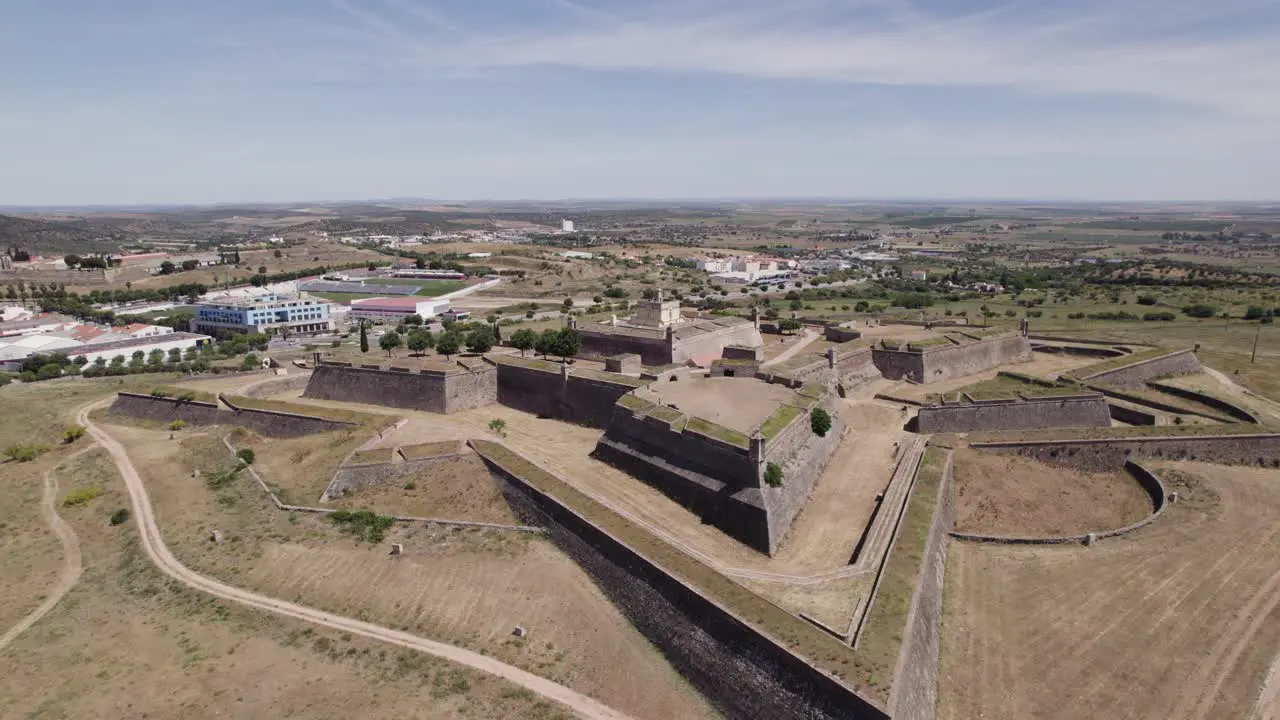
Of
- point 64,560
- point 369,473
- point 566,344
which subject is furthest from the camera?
point 566,344

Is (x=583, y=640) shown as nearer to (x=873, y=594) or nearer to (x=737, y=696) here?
(x=737, y=696)

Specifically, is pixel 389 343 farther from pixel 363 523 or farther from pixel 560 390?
pixel 363 523

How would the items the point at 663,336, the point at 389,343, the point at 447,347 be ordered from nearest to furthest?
the point at 663,336, the point at 447,347, the point at 389,343

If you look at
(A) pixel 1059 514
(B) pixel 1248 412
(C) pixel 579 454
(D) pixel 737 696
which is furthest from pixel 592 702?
(B) pixel 1248 412

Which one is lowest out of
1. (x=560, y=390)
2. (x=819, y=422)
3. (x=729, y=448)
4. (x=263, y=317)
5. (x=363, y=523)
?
(x=363, y=523)

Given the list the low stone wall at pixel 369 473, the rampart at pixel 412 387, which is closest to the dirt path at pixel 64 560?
the low stone wall at pixel 369 473

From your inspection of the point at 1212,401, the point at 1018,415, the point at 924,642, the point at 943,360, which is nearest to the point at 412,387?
the point at 924,642

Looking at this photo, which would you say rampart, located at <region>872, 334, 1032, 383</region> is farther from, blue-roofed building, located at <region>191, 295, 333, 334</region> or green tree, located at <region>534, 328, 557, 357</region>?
blue-roofed building, located at <region>191, 295, 333, 334</region>

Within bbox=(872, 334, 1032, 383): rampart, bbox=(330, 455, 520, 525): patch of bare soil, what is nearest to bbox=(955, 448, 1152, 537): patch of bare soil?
bbox=(872, 334, 1032, 383): rampart
